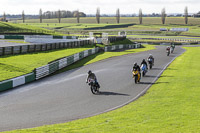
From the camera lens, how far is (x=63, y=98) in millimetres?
19312

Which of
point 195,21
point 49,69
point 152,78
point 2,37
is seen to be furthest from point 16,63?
point 195,21

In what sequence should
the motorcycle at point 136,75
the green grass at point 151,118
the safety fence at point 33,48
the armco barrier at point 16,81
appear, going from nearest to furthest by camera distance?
the green grass at point 151,118, the armco barrier at point 16,81, the motorcycle at point 136,75, the safety fence at point 33,48

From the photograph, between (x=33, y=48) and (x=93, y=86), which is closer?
(x=93, y=86)

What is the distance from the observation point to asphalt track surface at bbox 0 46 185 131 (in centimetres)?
1516

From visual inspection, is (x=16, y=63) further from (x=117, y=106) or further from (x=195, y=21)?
(x=195, y=21)

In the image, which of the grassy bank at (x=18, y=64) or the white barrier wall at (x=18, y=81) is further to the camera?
the grassy bank at (x=18, y=64)

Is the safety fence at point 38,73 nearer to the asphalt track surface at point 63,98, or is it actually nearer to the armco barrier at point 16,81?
the armco barrier at point 16,81

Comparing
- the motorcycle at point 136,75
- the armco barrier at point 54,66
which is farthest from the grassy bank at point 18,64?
the motorcycle at point 136,75

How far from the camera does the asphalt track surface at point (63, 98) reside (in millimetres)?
15156

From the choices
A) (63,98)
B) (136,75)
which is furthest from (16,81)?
(136,75)

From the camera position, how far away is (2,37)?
220 ft

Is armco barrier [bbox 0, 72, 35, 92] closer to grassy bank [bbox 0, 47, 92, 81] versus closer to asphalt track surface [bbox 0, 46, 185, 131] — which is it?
asphalt track surface [bbox 0, 46, 185, 131]

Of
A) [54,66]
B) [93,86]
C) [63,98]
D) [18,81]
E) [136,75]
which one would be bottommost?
[63,98]

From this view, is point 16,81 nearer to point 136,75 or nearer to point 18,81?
point 18,81
